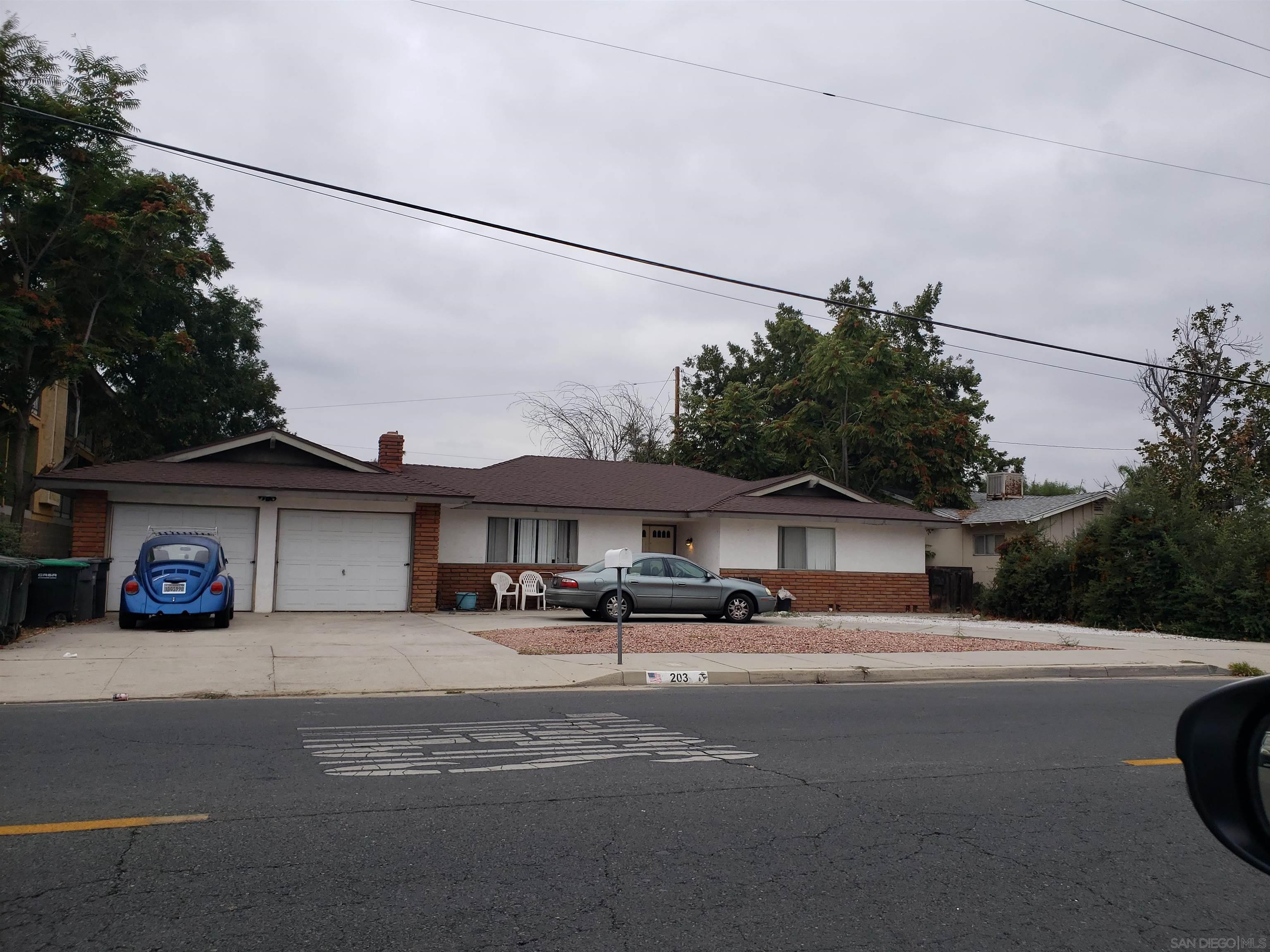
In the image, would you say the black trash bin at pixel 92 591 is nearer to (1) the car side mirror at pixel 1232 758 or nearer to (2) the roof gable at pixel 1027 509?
(1) the car side mirror at pixel 1232 758

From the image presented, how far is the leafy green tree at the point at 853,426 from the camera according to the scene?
115ft

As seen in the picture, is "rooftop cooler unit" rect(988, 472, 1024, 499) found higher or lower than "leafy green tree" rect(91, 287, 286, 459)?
lower

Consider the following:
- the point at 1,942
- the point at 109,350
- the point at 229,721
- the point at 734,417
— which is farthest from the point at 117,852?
the point at 734,417

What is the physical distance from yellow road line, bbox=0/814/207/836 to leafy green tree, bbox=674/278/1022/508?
94.5 feet

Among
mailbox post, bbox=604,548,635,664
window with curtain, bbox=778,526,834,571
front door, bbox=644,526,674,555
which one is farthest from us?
front door, bbox=644,526,674,555

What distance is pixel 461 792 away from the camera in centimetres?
654

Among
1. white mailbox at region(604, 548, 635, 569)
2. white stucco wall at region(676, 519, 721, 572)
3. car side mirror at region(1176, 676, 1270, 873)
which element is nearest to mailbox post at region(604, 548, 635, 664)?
white mailbox at region(604, 548, 635, 569)

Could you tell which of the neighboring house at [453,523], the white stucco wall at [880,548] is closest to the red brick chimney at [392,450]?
the neighboring house at [453,523]

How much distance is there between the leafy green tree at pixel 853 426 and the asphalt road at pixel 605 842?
85.4ft

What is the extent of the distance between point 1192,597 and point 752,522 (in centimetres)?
1052

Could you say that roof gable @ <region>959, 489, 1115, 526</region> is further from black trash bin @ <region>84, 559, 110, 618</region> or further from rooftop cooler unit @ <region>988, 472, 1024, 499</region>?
black trash bin @ <region>84, 559, 110, 618</region>

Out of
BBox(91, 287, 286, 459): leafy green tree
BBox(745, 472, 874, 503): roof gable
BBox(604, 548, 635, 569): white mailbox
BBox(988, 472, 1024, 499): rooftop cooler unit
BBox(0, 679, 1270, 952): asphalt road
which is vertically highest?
BBox(91, 287, 286, 459): leafy green tree

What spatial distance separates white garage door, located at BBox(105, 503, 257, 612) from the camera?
2078 centimetres

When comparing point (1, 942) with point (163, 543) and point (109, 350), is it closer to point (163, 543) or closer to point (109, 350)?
point (163, 543)
